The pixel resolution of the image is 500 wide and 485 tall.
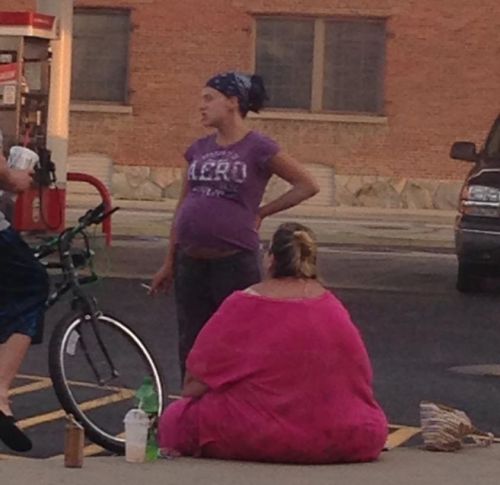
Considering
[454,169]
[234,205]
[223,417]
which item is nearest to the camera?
[223,417]

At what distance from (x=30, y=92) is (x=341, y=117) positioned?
15129 millimetres

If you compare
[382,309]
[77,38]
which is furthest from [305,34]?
[382,309]

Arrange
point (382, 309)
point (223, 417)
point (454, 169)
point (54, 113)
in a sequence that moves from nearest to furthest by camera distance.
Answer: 1. point (223, 417)
2. point (382, 309)
3. point (54, 113)
4. point (454, 169)

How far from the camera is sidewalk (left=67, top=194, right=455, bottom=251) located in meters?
25.8

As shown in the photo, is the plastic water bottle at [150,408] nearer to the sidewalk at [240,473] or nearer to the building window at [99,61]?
the sidewalk at [240,473]

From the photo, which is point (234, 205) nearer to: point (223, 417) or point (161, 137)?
point (223, 417)

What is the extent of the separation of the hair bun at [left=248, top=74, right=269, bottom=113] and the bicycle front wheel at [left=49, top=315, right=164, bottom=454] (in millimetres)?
1248

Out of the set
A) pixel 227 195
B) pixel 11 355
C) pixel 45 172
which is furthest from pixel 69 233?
pixel 45 172

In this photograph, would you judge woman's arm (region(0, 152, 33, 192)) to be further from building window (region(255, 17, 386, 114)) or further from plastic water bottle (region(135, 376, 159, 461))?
building window (region(255, 17, 386, 114))

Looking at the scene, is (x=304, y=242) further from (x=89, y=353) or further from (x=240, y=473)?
(x=89, y=353)

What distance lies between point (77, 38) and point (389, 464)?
28.8m

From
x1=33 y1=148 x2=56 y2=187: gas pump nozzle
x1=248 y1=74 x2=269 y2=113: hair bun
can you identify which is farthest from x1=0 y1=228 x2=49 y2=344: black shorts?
x1=33 y1=148 x2=56 y2=187: gas pump nozzle

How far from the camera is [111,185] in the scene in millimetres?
35812

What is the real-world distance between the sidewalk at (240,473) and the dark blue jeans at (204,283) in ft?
3.12
